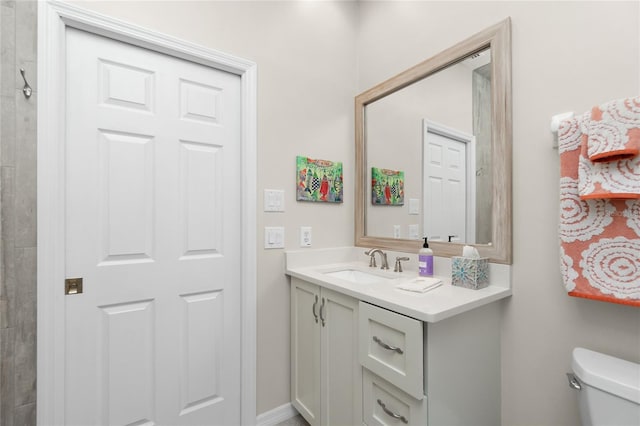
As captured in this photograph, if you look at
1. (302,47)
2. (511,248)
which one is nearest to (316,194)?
(302,47)

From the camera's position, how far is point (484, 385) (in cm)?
125

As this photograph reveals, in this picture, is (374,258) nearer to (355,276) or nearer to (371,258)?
(371,258)

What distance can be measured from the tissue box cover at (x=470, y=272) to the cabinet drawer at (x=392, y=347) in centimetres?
43

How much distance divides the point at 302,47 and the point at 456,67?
3.09 ft

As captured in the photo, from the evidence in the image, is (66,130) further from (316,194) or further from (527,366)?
(527,366)

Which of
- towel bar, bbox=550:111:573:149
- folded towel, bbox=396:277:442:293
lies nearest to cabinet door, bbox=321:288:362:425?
folded towel, bbox=396:277:442:293

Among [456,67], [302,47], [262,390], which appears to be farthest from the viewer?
[302,47]

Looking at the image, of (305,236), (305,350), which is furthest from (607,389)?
(305,236)

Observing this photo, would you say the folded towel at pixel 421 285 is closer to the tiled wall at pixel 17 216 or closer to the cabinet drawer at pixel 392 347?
the cabinet drawer at pixel 392 347

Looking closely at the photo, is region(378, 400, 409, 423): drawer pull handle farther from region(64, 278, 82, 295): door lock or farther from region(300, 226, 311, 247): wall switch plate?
region(64, 278, 82, 295): door lock

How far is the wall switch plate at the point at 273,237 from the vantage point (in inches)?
68.1

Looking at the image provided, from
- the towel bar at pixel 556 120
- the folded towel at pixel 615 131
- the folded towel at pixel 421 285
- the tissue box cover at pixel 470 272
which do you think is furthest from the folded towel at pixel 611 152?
the folded towel at pixel 421 285

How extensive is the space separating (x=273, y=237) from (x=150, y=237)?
2.06 feet

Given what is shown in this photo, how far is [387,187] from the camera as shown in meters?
1.93
